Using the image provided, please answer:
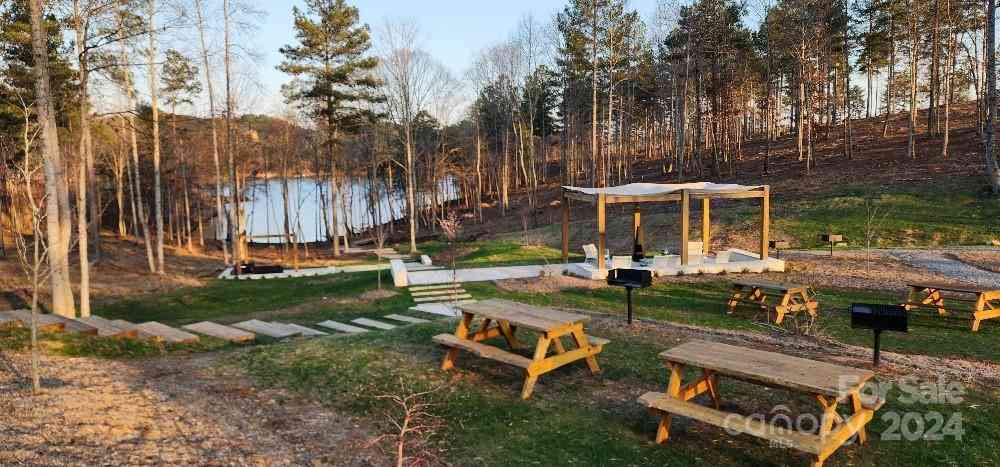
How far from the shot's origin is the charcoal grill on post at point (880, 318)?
525cm

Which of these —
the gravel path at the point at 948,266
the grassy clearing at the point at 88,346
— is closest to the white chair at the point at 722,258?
the gravel path at the point at 948,266

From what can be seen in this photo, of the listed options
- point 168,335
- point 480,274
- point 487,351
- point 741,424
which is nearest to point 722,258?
point 480,274

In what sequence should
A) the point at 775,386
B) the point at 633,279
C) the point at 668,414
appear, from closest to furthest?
the point at 775,386 → the point at 668,414 → the point at 633,279

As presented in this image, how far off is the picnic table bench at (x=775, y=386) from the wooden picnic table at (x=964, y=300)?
6319 millimetres

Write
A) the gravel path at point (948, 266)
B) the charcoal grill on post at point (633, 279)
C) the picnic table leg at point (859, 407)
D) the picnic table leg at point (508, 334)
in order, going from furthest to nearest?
the gravel path at point (948, 266) < the charcoal grill on post at point (633, 279) < the picnic table leg at point (508, 334) < the picnic table leg at point (859, 407)

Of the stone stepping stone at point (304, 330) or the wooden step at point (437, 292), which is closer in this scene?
the stone stepping stone at point (304, 330)

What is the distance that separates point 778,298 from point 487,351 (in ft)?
25.4

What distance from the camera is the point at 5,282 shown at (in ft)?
53.5

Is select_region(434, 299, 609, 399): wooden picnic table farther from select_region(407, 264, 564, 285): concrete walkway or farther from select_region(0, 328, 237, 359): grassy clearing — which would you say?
select_region(407, 264, 564, 285): concrete walkway

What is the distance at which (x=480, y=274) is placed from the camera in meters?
14.2

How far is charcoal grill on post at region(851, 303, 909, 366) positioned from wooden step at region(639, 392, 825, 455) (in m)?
2.24

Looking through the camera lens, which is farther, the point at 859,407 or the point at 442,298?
the point at 442,298

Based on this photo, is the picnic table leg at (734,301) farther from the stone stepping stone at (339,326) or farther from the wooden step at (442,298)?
the stone stepping stone at (339,326)

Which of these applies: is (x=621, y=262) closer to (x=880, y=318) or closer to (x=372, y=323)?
(x=372, y=323)
